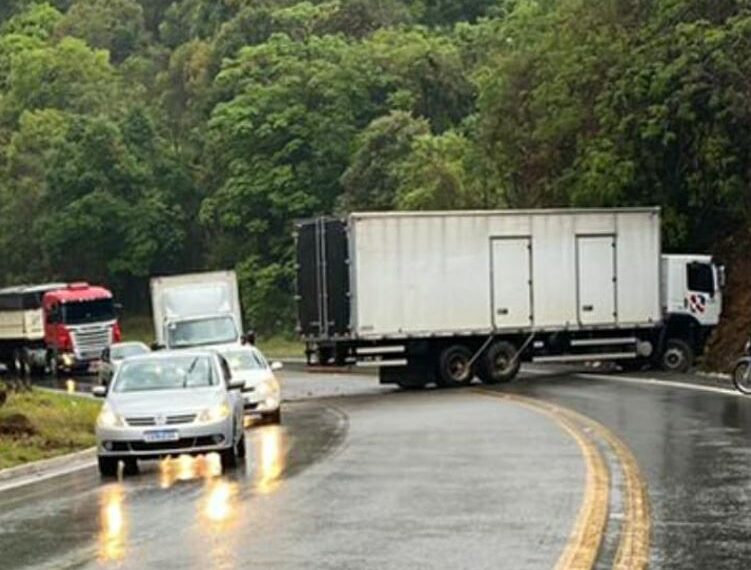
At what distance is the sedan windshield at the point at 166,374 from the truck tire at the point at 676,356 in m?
22.0

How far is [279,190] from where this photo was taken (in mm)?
73438

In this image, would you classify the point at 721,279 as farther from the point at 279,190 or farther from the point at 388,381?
the point at 279,190

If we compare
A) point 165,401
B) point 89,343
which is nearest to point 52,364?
point 89,343

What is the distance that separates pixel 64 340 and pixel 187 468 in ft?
122

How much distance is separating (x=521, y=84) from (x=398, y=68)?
26152mm

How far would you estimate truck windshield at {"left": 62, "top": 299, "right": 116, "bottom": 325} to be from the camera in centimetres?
5506

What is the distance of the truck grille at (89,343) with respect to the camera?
55.0 meters

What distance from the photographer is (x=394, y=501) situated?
46.7ft

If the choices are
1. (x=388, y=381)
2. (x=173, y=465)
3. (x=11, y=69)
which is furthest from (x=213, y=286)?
(x=11, y=69)

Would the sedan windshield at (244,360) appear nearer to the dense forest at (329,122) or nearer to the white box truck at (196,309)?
the white box truck at (196,309)

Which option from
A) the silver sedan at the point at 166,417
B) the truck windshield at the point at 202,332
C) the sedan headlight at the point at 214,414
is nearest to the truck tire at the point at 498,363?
the truck windshield at the point at 202,332

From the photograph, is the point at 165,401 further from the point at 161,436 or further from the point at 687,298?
the point at 687,298

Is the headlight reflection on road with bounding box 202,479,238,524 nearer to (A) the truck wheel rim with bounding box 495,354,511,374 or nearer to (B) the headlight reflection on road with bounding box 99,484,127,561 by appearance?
(B) the headlight reflection on road with bounding box 99,484,127,561

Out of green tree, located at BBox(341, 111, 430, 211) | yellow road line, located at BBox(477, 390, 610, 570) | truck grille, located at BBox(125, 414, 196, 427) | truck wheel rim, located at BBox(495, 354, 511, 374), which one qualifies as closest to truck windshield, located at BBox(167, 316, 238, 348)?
truck wheel rim, located at BBox(495, 354, 511, 374)
